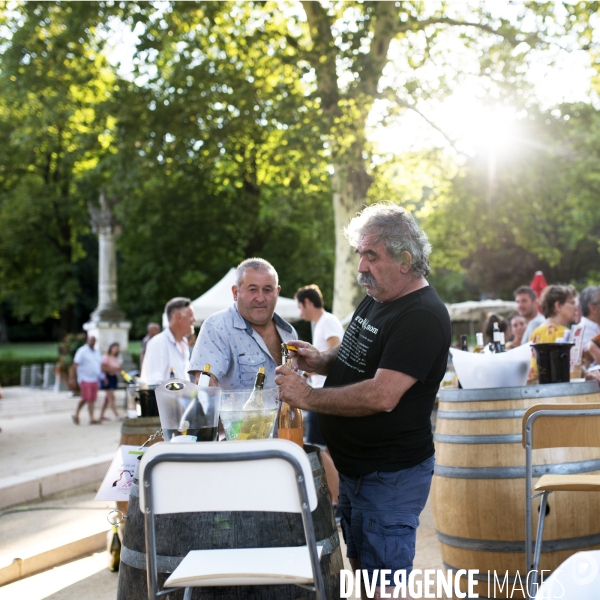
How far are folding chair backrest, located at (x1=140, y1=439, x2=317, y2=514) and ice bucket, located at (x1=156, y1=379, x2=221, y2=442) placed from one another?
0.47 meters

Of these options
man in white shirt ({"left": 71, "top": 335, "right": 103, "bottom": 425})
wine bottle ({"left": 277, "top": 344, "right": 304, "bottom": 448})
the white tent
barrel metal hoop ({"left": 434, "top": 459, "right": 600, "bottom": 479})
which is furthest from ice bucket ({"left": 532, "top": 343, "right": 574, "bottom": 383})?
man in white shirt ({"left": 71, "top": 335, "right": 103, "bottom": 425})

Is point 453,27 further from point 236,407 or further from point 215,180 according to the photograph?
point 236,407

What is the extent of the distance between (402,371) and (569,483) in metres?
1.03

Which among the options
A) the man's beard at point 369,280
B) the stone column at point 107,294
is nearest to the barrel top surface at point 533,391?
the man's beard at point 369,280

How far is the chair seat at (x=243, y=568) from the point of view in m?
2.21

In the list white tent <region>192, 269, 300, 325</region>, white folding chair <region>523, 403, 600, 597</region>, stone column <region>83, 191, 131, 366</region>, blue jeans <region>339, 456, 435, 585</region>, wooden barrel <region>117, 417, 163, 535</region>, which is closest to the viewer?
blue jeans <region>339, 456, 435, 585</region>

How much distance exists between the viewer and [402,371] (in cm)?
272

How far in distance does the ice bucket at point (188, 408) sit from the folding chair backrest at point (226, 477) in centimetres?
47

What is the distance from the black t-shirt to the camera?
2.77m

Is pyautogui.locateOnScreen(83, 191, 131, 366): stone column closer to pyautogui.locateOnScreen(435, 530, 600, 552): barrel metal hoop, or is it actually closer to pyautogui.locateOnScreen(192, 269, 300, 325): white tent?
pyautogui.locateOnScreen(192, 269, 300, 325): white tent

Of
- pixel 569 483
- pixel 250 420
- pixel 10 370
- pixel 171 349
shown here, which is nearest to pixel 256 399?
pixel 250 420

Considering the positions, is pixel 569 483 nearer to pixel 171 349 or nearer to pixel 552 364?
pixel 552 364

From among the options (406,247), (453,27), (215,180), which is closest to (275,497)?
(406,247)

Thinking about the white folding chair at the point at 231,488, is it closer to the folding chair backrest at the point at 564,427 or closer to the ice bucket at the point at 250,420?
the ice bucket at the point at 250,420
